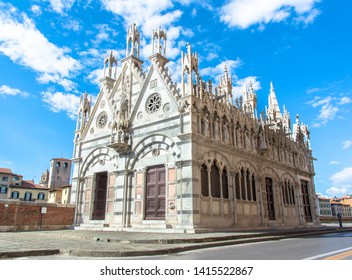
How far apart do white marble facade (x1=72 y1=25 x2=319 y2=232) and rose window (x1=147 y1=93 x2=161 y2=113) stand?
8 cm

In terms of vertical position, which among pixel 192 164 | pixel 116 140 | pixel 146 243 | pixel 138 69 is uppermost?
pixel 138 69

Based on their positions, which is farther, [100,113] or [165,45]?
[100,113]

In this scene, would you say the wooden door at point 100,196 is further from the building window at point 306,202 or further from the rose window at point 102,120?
the building window at point 306,202

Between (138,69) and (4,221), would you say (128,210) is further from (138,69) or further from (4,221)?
(138,69)

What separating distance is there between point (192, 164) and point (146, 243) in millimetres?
7083

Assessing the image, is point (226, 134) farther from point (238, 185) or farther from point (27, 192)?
point (27, 192)

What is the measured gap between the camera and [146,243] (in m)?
12.4

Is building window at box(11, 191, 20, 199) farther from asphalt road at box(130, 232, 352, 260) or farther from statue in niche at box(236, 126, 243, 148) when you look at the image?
asphalt road at box(130, 232, 352, 260)

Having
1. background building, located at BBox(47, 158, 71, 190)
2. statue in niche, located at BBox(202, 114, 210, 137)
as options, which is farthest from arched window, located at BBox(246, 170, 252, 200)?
background building, located at BBox(47, 158, 71, 190)

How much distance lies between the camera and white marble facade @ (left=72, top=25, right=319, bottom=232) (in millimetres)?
19266

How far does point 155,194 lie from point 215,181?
13.9 feet

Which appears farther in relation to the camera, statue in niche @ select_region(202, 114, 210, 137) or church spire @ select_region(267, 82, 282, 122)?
church spire @ select_region(267, 82, 282, 122)

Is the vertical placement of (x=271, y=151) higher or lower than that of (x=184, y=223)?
higher

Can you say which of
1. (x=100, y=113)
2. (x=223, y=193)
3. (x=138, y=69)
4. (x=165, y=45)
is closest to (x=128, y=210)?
(x=223, y=193)
